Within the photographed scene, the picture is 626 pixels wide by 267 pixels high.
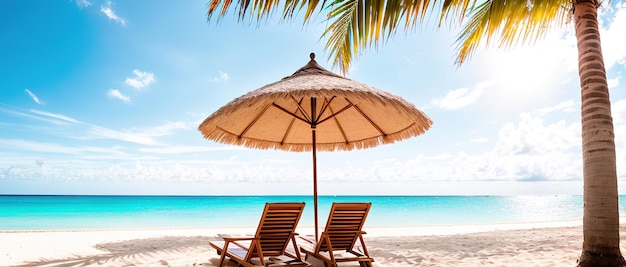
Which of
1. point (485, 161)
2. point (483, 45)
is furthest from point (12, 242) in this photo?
point (485, 161)

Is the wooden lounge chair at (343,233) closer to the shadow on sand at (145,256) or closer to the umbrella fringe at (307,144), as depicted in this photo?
the shadow on sand at (145,256)

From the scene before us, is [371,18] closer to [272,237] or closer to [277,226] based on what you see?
[277,226]

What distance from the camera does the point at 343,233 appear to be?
386 cm

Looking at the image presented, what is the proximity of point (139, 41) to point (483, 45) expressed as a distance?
10.9m

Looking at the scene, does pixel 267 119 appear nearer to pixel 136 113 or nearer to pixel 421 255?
pixel 421 255

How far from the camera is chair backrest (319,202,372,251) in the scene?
3723mm

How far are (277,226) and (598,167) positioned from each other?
271 centimetres

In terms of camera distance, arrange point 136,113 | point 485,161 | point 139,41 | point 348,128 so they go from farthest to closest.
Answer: point 485,161 → point 136,113 → point 139,41 → point 348,128

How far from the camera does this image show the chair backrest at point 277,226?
3.63m

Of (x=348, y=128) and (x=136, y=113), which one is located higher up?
(x=136, y=113)

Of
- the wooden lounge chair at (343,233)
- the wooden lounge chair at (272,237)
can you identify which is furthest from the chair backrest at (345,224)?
the wooden lounge chair at (272,237)

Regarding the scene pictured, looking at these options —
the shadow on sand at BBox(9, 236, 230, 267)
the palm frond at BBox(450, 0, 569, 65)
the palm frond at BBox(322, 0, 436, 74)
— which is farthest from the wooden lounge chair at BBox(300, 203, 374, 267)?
the palm frond at BBox(450, 0, 569, 65)

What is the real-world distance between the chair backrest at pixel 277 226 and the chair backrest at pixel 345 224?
31 cm

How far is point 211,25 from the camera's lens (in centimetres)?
357
